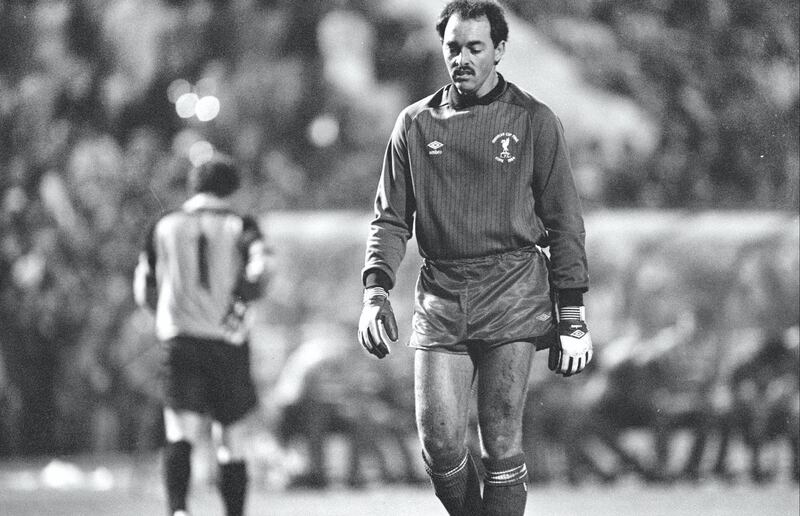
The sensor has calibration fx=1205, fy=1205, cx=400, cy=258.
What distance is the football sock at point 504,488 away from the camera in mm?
3488

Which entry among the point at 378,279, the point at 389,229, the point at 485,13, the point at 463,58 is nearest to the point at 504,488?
the point at 378,279

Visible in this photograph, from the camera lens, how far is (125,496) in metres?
7.53

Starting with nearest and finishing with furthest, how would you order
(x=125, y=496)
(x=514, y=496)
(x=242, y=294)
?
1. (x=514, y=496)
2. (x=242, y=294)
3. (x=125, y=496)

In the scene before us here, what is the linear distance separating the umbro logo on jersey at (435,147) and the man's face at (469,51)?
0.58ft

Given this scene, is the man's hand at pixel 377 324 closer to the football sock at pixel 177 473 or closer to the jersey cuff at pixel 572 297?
the jersey cuff at pixel 572 297

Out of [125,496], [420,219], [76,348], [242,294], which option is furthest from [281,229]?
[420,219]

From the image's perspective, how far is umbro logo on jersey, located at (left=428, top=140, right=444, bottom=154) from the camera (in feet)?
11.9

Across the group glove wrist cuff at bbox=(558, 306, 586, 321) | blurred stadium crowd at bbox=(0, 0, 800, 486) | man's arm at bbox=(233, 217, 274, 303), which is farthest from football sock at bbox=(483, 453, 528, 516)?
blurred stadium crowd at bbox=(0, 0, 800, 486)

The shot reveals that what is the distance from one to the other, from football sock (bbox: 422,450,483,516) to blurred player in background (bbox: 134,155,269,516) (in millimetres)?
1629

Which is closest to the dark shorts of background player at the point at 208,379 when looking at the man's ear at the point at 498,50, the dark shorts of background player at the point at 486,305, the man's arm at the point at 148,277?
the man's arm at the point at 148,277

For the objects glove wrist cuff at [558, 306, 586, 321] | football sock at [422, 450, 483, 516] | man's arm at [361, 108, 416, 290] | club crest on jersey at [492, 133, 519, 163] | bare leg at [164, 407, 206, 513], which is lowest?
bare leg at [164, 407, 206, 513]

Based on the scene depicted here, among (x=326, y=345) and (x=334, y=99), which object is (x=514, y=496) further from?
(x=334, y=99)

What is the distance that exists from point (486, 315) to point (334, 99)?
596 centimetres

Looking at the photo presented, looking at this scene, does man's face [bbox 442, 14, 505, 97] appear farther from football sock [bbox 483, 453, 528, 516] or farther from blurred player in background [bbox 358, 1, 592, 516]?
Answer: football sock [bbox 483, 453, 528, 516]
